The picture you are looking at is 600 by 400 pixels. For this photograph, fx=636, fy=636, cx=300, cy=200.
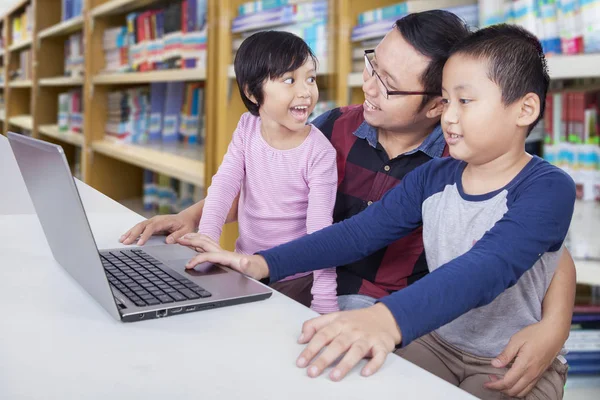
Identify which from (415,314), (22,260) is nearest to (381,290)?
(415,314)

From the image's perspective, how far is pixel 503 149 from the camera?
925mm

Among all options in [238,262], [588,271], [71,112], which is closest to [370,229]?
[238,262]

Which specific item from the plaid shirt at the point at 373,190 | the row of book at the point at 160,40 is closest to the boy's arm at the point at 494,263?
the plaid shirt at the point at 373,190

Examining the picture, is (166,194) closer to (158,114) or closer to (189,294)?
(158,114)

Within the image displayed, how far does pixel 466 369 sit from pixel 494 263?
0.82ft

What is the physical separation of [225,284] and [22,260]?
32 cm

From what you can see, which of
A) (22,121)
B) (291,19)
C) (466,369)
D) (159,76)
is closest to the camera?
(466,369)

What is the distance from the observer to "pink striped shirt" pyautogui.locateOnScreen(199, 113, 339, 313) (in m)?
1.19

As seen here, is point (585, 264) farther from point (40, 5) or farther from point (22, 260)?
point (40, 5)

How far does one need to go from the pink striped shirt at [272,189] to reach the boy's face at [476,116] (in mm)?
321

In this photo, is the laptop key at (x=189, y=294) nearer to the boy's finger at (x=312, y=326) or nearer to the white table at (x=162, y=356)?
the white table at (x=162, y=356)

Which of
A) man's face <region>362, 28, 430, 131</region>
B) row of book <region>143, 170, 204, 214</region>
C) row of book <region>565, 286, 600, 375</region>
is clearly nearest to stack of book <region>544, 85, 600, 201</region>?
row of book <region>565, 286, 600, 375</region>

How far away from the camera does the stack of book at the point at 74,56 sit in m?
4.19

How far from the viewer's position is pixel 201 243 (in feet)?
3.15
